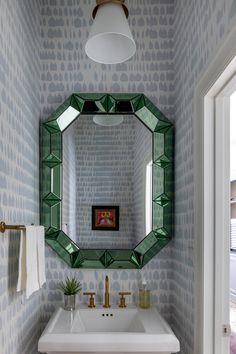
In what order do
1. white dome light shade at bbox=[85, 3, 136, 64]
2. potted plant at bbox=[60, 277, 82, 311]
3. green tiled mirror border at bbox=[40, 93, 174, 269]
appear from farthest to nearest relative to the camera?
green tiled mirror border at bbox=[40, 93, 174, 269] → potted plant at bbox=[60, 277, 82, 311] → white dome light shade at bbox=[85, 3, 136, 64]

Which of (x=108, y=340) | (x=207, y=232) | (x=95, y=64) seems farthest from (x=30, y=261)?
(x=95, y=64)

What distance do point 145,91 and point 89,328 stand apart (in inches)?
61.5

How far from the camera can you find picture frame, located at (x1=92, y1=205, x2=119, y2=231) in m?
2.44

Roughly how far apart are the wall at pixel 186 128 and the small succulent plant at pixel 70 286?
0.62 metres

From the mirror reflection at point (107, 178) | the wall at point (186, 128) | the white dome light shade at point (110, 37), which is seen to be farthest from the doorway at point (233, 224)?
the mirror reflection at point (107, 178)

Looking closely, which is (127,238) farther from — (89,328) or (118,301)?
(89,328)

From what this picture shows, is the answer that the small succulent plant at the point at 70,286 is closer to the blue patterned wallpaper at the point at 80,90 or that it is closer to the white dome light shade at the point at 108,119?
the blue patterned wallpaper at the point at 80,90

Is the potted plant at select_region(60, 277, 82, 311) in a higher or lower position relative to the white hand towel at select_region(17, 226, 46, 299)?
lower

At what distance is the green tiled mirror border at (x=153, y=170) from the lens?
94.9 inches

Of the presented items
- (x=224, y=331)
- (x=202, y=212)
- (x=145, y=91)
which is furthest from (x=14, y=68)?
(x=224, y=331)

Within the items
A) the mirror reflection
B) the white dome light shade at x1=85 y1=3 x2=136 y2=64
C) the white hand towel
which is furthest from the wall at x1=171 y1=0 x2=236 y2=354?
the white hand towel

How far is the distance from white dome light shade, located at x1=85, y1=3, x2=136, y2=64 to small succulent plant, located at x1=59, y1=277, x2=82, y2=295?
4.52 ft

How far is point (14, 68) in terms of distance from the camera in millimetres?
1850

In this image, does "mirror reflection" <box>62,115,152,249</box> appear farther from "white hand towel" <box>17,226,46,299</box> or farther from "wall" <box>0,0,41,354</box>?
"white hand towel" <box>17,226,46,299</box>
